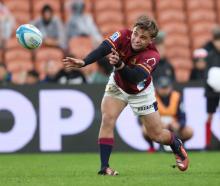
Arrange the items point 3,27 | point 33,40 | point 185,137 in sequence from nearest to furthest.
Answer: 1. point 33,40
2. point 185,137
3. point 3,27

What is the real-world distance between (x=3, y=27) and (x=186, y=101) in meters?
4.18

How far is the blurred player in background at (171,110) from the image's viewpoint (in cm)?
1409

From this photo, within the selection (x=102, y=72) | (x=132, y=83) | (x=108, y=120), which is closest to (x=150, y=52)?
(x=132, y=83)

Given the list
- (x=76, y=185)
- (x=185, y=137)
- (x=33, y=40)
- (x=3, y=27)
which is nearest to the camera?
(x=76, y=185)

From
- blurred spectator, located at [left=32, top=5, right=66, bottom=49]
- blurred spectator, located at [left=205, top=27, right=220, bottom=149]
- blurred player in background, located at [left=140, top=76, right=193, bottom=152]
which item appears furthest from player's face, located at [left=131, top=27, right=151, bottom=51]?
blurred spectator, located at [left=32, top=5, right=66, bottom=49]

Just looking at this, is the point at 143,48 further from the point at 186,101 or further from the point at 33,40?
the point at 186,101

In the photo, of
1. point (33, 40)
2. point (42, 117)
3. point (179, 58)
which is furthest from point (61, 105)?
point (33, 40)

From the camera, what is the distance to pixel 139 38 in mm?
9023

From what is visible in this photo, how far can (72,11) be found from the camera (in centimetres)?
1675

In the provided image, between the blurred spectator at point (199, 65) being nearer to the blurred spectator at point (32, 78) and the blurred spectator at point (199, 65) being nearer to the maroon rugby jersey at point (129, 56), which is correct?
the blurred spectator at point (32, 78)

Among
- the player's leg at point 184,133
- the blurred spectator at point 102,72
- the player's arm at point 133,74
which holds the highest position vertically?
the player's arm at point 133,74

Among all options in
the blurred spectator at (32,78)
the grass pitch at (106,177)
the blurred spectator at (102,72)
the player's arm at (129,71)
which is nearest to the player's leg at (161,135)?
the grass pitch at (106,177)

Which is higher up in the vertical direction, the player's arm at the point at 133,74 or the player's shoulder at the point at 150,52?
the player's shoulder at the point at 150,52

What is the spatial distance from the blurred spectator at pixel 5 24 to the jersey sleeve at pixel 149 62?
25.0ft
